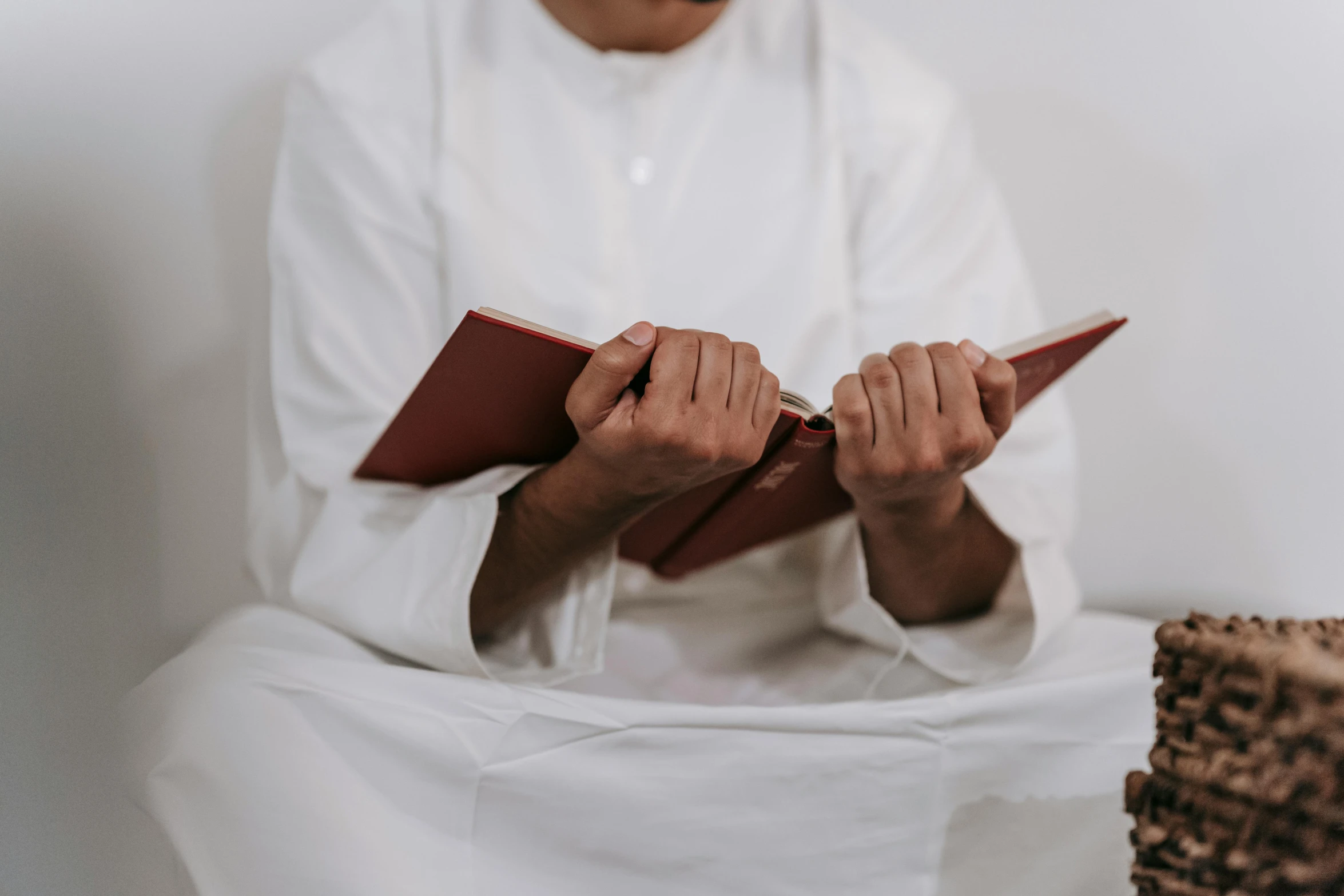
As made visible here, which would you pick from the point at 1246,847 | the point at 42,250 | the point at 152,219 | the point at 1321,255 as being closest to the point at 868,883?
the point at 1246,847

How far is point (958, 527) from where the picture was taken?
791 millimetres

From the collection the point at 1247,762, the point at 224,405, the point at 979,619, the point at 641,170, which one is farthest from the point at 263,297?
the point at 1247,762

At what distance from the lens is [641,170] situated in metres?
0.91

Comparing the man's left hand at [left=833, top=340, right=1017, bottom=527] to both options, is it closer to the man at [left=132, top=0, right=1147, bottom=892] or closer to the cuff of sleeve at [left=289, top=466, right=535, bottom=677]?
the man at [left=132, top=0, right=1147, bottom=892]

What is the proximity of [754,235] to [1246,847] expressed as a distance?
639mm

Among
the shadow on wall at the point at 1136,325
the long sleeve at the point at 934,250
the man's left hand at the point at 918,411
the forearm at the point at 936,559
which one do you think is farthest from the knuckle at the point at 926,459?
the shadow on wall at the point at 1136,325

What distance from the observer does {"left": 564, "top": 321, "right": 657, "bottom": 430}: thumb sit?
55 cm

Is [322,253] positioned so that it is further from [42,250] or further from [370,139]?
[42,250]

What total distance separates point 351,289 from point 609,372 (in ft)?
1.33

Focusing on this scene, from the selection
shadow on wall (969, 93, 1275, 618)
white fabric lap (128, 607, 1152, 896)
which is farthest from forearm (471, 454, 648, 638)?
shadow on wall (969, 93, 1275, 618)

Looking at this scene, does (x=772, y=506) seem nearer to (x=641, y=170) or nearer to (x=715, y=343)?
(x=715, y=343)

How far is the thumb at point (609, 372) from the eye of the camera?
0.55 metres

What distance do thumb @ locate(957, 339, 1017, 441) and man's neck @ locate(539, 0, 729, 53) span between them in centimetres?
45

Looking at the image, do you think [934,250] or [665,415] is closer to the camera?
[665,415]
